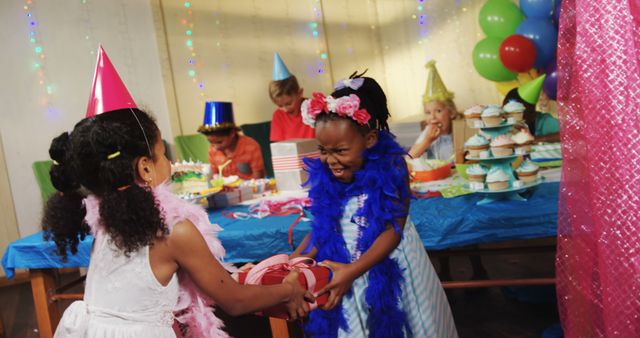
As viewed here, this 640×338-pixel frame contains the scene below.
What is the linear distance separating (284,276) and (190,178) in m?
1.37

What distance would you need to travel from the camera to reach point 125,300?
1346 millimetres

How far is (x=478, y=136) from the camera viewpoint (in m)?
2.18

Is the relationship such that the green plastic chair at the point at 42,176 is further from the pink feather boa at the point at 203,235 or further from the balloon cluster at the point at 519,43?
the pink feather boa at the point at 203,235

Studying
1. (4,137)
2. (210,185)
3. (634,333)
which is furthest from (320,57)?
(634,333)

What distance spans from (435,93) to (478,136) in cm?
144

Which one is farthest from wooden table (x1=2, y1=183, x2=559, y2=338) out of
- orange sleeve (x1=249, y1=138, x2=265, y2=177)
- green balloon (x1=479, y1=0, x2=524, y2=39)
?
green balloon (x1=479, y1=0, x2=524, y2=39)

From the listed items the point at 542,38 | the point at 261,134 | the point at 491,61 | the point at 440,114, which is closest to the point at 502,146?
the point at 440,114

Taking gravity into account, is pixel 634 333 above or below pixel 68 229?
below

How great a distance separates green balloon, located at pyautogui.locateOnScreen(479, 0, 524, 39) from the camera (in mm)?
4382

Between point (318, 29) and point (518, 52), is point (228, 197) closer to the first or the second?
point (518, 52)

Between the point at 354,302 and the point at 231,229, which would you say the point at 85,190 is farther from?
the point at 231,229

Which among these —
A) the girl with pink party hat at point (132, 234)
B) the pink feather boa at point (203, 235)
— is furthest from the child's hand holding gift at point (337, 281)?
the pink feather boa at point (203, 235)

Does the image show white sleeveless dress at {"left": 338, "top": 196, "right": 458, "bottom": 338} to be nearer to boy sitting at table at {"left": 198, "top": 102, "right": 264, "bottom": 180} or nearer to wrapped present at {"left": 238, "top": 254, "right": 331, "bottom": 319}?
wrapped present at {"left": 238, "top": 254, "right": 331, "bottom": 319}

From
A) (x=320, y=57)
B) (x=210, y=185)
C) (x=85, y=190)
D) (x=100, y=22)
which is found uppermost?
(x=100, y=22)
